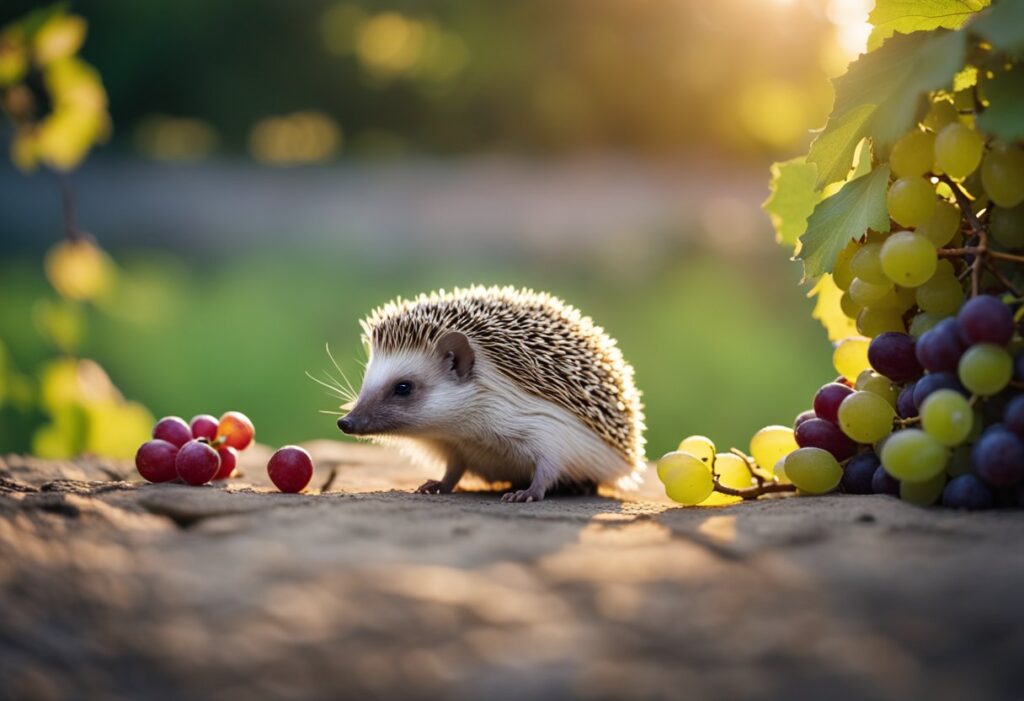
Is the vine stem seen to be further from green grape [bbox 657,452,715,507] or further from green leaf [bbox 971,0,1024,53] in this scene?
green leaf [bbox 971,0,1024,53]

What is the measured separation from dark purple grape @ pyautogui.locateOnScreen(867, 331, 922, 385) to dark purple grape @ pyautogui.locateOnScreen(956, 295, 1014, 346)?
26 centimetres

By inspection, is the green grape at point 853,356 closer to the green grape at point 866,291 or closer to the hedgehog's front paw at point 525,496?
the green grape at point 866,291

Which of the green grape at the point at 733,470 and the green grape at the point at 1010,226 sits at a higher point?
the green grape at the point at 1010,226

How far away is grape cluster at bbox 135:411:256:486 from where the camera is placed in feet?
8.51

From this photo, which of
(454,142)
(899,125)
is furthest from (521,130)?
(899,125)

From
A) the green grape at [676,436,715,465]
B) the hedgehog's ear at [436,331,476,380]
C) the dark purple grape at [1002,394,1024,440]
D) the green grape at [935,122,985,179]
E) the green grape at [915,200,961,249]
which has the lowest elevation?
the dark purple grape at [1002,394,1024,440]

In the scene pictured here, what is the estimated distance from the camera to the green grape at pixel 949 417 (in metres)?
1.91

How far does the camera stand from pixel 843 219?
2.27m

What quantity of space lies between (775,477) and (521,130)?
520 inches

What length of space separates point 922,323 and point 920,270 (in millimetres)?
175

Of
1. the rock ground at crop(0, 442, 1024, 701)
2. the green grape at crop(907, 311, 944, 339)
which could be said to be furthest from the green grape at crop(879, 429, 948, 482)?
the green grape at crop(907, 311, 944, 339)

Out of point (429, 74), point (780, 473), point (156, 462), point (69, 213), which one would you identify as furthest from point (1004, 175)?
point (429, 74)

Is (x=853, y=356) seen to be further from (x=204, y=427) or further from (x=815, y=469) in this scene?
(x=204, y=427)

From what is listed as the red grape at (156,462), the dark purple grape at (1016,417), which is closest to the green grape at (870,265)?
the dark purple grape at (1016,417)
